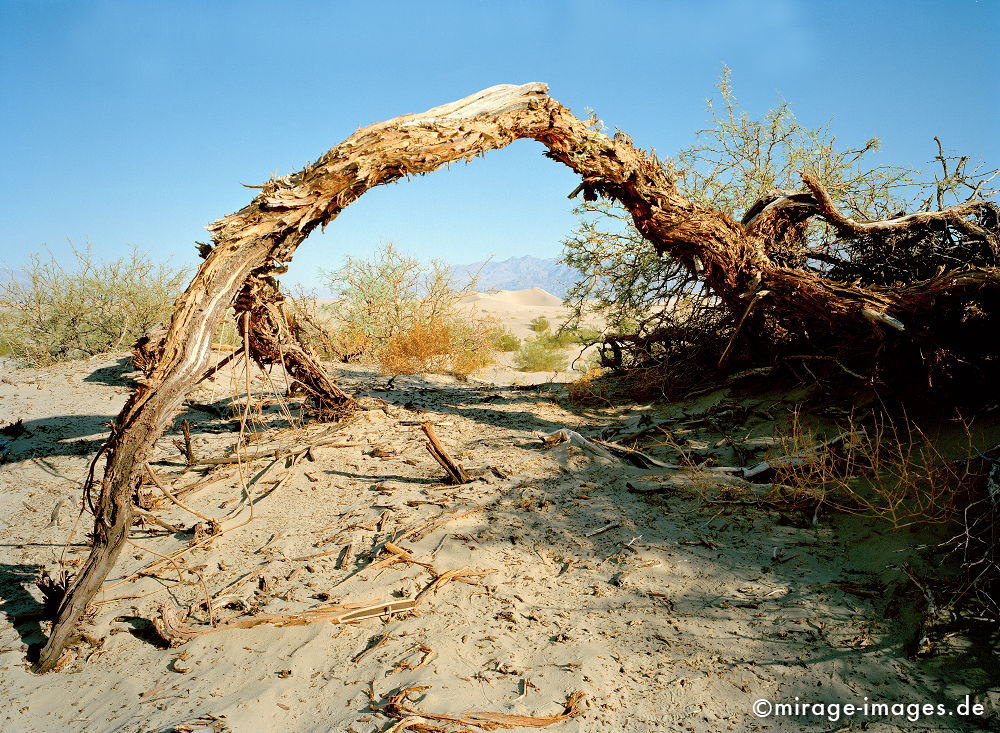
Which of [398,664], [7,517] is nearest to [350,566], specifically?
[398,664]

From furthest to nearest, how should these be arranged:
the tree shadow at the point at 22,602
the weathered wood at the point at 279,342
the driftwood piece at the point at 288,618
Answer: the weathered wood at the point at 279,342, the tree shadow at the point at 22,602, the driftwood piece at the point at 288,618

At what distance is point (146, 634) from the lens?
2.95 metres

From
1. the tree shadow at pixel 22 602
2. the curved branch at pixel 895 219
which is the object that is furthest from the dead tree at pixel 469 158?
the tree shadow at pixel 22 602

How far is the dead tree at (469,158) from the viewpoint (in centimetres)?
289

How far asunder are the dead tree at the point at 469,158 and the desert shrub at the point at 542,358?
6.01 metres

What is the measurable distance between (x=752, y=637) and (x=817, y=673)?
0.28 meters

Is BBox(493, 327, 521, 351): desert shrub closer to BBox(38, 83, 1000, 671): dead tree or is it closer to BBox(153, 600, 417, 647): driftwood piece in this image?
BBox(38, 83, 1000, 671): dead tree

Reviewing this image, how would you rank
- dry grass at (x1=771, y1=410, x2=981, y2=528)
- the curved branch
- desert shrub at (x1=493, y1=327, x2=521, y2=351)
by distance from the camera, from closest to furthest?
1. dry grass at (x1=771, y1=410, x2=981, y2=528)
2. the curved branch
3. desert shrub at (x1=493, y1=327, x2=521, y2=351)

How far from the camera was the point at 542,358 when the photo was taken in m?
11.7

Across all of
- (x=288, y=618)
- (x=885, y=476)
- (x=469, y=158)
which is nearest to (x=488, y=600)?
(x=288, y=618)

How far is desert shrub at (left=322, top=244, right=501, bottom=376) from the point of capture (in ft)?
31.5

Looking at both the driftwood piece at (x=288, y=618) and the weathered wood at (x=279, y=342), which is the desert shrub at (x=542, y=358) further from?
the driftwood piece at (x=288, y=618)

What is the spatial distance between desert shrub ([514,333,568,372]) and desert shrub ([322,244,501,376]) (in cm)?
75

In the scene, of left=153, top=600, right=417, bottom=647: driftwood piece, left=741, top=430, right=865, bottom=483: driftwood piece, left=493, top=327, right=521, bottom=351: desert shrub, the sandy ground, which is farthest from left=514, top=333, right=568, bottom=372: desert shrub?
left=153, top=600, right=417, bottom=647: driftwood piece
